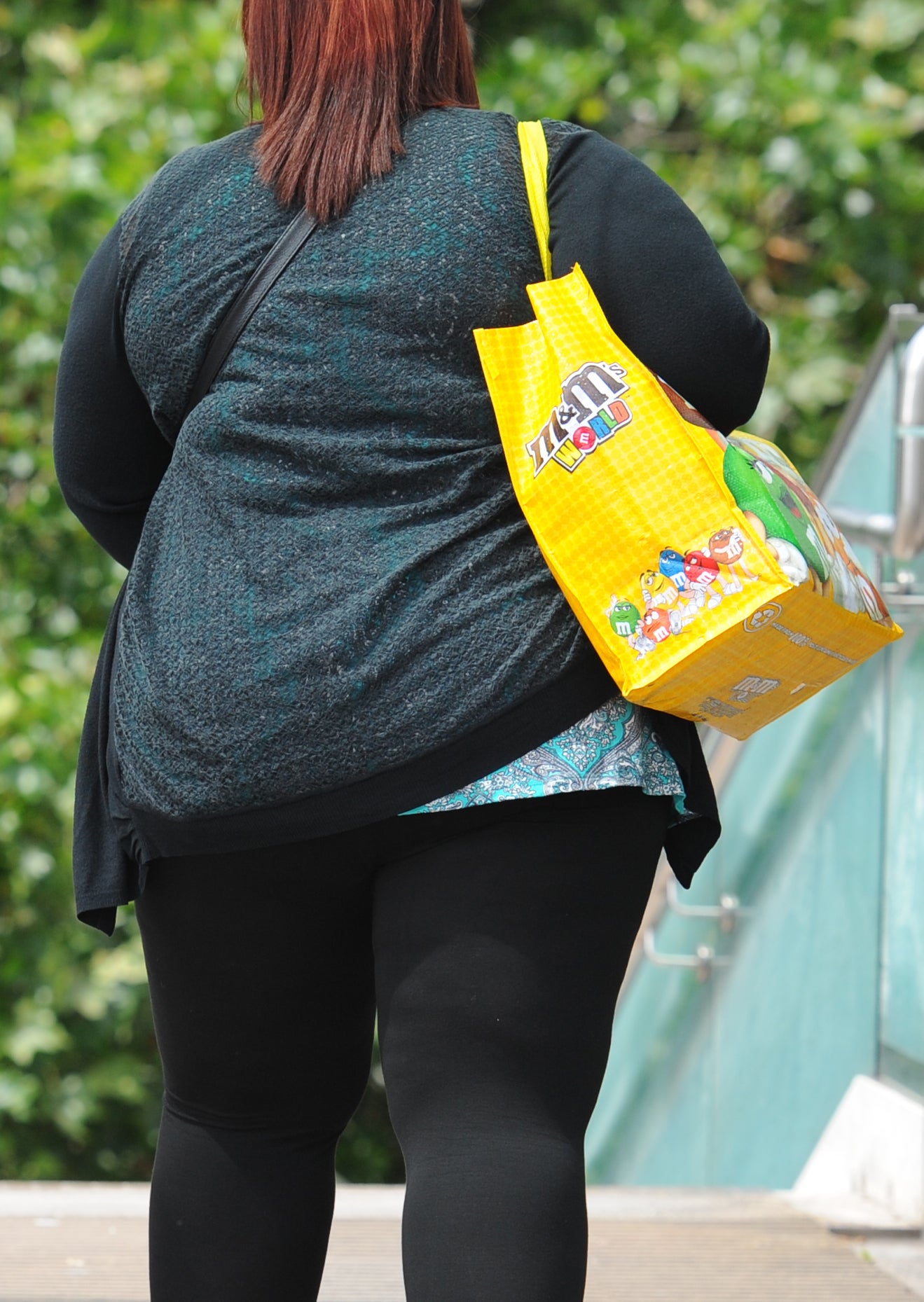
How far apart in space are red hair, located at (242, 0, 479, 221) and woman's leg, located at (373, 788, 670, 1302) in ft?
1.75

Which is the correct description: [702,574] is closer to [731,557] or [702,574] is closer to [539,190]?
[731,557]

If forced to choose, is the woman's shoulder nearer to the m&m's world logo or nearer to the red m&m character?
the m&m's world logo

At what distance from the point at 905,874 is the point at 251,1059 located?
6.29ft

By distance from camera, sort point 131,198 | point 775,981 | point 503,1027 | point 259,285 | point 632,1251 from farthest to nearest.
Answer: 1. point 131,198
2. point 775,981
3. point 632,1251
4. point 259,285
5. point 503,1027

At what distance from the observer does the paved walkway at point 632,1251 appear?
2.19 meters

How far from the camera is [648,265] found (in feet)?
4.17

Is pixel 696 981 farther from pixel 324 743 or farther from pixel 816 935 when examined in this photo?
pixel 324 743

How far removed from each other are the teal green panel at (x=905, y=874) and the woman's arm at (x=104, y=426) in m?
1.81

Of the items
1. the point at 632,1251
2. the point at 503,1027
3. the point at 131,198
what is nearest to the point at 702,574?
the point at 503,1027

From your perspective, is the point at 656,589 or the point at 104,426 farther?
the point at 104,426

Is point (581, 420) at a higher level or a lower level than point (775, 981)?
higher

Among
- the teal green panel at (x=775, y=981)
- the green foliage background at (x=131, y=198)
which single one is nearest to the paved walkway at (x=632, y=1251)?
the teal green panel at (x=775, y=981)

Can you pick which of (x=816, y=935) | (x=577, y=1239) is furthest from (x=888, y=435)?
(x=577, y=1239)

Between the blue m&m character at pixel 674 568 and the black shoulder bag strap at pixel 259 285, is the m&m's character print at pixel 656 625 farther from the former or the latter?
the black shoulder bag strap at pixel 259 285
